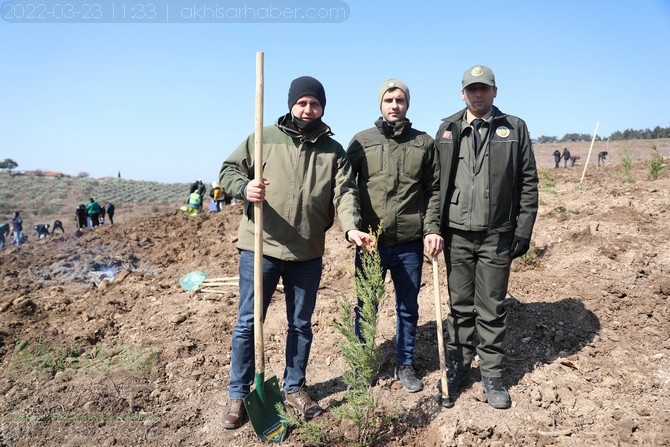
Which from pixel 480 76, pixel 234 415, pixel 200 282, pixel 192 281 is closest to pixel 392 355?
pixel 234 415

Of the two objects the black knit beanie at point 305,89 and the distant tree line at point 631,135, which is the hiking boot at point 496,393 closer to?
the black knit beanie at point 305,89

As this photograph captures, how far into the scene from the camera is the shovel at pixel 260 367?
2.83 metres

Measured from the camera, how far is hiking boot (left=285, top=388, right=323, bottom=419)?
310 centimetres

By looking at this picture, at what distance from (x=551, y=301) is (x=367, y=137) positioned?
275 cm

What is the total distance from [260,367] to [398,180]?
1554 millimetres

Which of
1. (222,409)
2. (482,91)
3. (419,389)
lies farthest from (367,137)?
(222,409)

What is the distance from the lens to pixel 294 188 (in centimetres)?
292

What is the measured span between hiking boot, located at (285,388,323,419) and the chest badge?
2.22m

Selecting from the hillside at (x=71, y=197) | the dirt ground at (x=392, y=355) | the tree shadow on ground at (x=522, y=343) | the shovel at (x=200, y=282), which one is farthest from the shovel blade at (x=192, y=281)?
the hillside at (x=71, y=197)

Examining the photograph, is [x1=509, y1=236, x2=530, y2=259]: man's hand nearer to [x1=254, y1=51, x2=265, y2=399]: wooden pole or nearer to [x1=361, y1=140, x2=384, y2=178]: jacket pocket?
[x1=361, y1=140, x2=384, y2=178]: jacket pocket

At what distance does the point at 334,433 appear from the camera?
2.86 meters

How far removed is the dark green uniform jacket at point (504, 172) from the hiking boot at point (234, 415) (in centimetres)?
191

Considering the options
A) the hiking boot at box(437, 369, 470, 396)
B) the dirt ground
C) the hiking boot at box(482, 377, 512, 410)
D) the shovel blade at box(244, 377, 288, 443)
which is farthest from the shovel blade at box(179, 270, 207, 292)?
the hiking boot at box(482, 377, 512, 410)

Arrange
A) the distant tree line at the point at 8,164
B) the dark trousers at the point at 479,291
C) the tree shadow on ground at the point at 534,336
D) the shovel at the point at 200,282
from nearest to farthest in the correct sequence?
the dark trousers at the point at 479,291 < the tree shadow on ground at the point at 534,336 < the shovel at the point at 200,282 < the distant tree line at the point at 8,164
